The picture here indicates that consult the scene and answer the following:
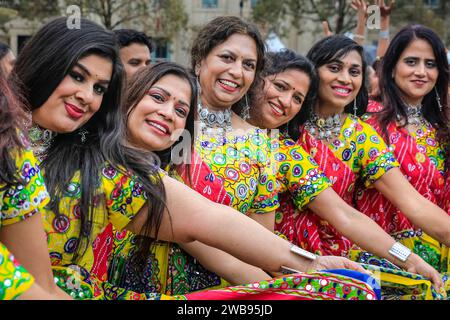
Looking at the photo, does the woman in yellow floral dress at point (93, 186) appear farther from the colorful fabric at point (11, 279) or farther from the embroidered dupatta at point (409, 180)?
the embroidered dupatta at point (409, 180)

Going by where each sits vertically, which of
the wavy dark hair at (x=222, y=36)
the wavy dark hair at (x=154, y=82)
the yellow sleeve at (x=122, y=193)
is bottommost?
the yellow sleeve at (x=122, y=193)

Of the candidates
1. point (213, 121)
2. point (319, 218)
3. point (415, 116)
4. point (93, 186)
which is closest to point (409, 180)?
point (415, 116)

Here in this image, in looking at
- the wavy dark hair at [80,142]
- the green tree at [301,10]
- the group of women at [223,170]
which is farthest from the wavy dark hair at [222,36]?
the green tree at [301,10]

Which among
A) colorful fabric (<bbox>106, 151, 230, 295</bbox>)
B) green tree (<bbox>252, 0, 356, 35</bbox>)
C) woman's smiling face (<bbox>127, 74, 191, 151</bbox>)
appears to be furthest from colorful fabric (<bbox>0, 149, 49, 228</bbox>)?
green tree (<bbox>252, 0, 356, 35</bbox>)

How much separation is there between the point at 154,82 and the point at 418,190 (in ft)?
5.98

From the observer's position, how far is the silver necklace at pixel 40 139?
2.36 meters

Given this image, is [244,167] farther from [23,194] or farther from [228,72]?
[23,194]

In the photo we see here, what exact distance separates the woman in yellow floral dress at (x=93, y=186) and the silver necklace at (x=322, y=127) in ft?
4.50

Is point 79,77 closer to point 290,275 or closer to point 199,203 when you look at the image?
point 199,203

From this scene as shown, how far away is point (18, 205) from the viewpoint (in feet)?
5.54

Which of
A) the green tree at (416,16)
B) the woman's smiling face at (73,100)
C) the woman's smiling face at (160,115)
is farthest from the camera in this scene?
the green tree at (416,16)

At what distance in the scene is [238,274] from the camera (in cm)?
273
